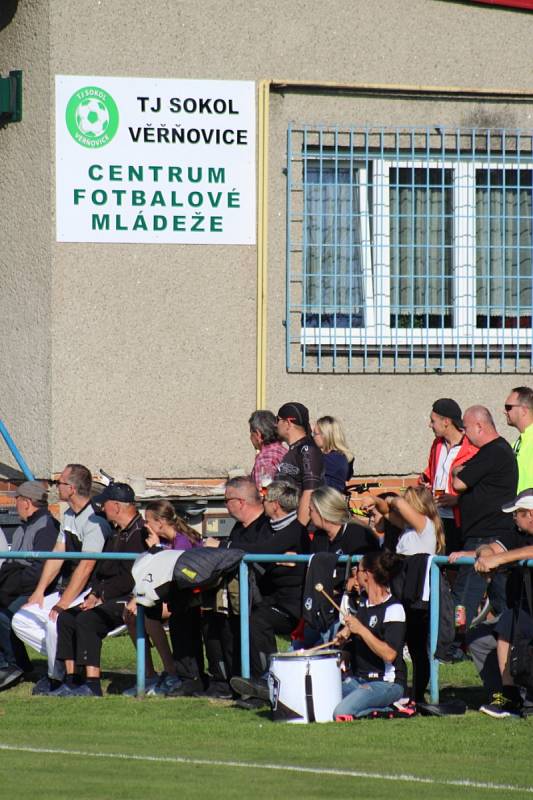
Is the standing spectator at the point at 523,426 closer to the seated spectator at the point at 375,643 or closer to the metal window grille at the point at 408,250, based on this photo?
the seated spectator at the point at 375,643

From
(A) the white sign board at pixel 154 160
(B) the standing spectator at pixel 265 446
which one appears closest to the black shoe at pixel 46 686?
(B) the standing spectator at pixel 265 446

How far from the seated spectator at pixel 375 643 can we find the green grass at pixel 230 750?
0.62 feet

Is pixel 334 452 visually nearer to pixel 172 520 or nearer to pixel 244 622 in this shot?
pixel 172 520

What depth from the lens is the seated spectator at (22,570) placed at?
11.0 m

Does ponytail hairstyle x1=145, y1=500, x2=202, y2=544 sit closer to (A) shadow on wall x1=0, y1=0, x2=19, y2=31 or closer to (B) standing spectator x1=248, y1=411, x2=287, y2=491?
(B) standing spectator x1=248, y1=411, x2=287, y2=491

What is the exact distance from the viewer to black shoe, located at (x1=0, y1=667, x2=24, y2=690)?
35.1 feet

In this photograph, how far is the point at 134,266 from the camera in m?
12.9

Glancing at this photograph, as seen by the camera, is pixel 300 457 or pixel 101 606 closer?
pixel 101 606

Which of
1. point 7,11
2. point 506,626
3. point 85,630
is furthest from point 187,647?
point 7,11

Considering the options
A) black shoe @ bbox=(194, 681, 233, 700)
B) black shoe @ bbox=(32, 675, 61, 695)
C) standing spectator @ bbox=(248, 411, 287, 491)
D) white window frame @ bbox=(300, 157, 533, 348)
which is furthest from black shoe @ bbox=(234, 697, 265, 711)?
white window frame @ bbox=(300, 157, 533, 348)

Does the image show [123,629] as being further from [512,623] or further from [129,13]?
[129,13]

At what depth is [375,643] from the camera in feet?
30.2

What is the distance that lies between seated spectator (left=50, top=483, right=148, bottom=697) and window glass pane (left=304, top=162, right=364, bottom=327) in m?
2.99

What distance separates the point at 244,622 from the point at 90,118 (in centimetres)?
470
